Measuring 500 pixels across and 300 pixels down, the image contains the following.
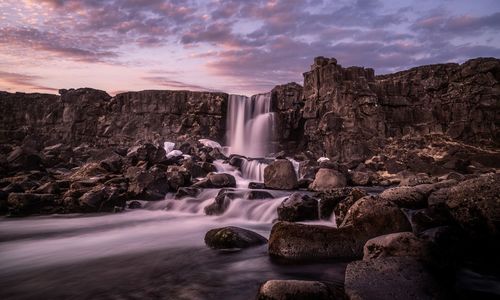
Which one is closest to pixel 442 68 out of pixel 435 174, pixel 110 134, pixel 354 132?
pixel 354 132

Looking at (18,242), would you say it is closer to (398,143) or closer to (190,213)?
(190,213)

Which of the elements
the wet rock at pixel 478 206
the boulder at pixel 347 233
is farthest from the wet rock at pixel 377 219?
the wet rock at pixel 478 206

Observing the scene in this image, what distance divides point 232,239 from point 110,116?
52.7 metres

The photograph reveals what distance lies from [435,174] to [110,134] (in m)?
46.8

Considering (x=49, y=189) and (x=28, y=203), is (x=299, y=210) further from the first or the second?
(x=49, y=189)

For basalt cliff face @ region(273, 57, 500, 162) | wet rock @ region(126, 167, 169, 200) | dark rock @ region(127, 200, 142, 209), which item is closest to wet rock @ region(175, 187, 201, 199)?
wet rock @ region(126, 167, 169, 200)

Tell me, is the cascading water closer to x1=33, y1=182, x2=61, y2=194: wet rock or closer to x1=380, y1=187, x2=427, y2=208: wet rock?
x1=33, y1=182, x2=61, y2=194: wet rock

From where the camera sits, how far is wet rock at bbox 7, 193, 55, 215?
13.6m

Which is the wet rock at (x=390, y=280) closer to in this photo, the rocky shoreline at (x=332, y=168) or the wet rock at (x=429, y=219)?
the rocky shoreline at (x=332, y=168)

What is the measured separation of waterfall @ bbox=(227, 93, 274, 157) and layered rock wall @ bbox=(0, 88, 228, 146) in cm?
215

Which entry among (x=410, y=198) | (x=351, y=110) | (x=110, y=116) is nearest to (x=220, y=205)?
(x=410, y=198)

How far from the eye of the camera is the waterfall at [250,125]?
43.8 metres

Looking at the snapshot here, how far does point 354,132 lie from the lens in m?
36.1

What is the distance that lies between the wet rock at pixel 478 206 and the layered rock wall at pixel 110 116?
41554 millimetres
